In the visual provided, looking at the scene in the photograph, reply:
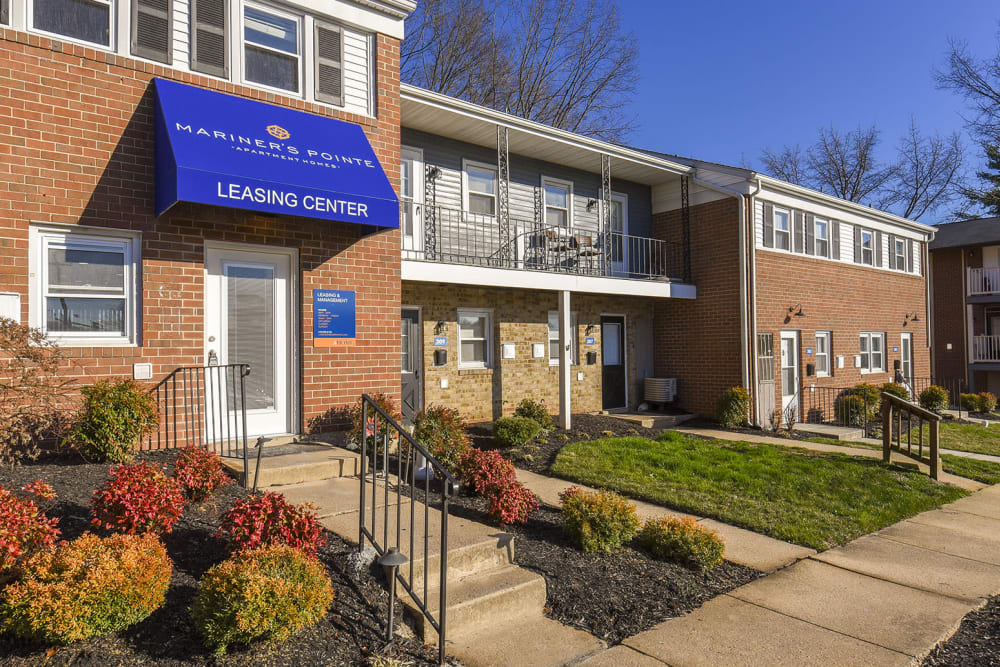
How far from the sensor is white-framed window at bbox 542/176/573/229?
532 inches

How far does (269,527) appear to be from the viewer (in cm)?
381

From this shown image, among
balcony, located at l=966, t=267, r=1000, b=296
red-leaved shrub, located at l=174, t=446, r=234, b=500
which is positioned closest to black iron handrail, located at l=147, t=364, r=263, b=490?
red-leaved shrub, located at l=174, t=446, r=234, b=500

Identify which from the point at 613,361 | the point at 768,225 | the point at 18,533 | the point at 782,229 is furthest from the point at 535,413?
the point at 18,533

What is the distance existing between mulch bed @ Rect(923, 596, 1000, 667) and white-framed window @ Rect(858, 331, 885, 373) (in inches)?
590

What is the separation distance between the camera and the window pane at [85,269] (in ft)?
20.2

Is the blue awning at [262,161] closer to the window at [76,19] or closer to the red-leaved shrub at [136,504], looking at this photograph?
the window at [76,19]

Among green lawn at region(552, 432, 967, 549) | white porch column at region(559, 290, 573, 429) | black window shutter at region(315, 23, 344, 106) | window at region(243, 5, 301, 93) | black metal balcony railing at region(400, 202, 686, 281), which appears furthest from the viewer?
white porch column at region(559, 290, 573, 429)

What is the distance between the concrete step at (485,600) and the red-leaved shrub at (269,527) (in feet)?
2.32

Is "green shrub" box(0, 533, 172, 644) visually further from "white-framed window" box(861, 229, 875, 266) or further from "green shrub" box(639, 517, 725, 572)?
"white-framed window" box(861, 229, 875, 266)

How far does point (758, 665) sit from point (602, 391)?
10.7m

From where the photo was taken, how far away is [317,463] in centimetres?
613

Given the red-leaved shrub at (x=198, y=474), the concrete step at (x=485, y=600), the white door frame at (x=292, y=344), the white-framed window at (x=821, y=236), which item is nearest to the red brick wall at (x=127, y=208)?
the white door frame at (x=292, y=344)

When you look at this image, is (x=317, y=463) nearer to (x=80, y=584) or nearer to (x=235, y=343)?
(x=235, y=343)

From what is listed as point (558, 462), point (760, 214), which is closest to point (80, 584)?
point (558, 462)
